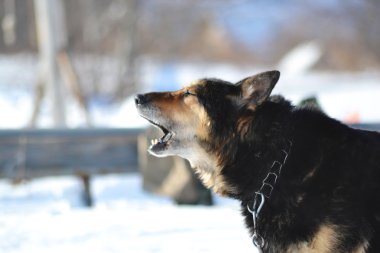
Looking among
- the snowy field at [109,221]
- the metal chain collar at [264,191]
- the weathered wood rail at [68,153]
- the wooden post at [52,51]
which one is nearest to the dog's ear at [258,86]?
the metal chain collar at [264,191]

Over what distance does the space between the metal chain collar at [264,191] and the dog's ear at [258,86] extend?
1.19 feet

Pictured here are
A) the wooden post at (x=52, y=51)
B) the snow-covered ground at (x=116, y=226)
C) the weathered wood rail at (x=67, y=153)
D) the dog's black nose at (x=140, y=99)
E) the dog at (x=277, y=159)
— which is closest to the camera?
the dog at (x=277, y=159)

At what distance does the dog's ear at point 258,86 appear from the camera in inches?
152

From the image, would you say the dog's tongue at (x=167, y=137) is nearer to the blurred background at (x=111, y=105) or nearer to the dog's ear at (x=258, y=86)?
the dog's ear at (x=258, y=86)

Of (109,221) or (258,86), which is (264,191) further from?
(109,221)

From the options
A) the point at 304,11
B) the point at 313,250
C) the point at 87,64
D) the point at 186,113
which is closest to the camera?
the point at 313,250

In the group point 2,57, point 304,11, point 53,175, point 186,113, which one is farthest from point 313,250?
point 304,11

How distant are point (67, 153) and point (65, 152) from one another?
0.03m

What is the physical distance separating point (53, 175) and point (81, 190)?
1.60ft

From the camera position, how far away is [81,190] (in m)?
8.83

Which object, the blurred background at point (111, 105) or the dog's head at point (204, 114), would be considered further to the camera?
the blurred background at point (111, 105)

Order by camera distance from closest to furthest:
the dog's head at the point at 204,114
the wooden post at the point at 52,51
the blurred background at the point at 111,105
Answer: the dog's head at the point at 204,114
the blurred background at the point at 111,105
the wooden post at the point at 52,51

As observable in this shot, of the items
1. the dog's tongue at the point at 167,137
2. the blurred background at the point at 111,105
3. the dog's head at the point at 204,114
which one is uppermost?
the dog's head at the point at 204,114

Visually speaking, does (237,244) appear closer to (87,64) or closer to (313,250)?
(313,250)
